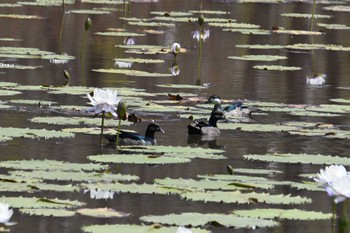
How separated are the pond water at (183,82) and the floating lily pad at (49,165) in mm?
90

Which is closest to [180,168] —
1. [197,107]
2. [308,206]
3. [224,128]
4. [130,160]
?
[130,160]

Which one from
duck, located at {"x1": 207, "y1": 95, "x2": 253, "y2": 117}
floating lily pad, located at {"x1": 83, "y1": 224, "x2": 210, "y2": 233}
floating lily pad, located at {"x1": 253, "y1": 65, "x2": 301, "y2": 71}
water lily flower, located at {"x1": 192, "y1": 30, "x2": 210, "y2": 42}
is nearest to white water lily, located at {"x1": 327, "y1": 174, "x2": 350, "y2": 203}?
floating lily pad, located at {"x1": 83, "y1": 224, "x2": 210, "y2": 233}

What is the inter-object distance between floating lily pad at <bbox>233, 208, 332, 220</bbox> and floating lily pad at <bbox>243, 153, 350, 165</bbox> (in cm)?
154

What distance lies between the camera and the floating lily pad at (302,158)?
23.9 feet

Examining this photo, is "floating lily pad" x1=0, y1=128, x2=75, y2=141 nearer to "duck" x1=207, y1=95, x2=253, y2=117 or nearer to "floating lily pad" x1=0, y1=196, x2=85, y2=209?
"duck" x1=207, y1=95, x2=253, y2=117

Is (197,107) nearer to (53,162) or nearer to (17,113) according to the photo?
(17,113)

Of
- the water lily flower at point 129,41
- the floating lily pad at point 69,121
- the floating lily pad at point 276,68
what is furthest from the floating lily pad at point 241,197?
the water lily flower at point 129,41

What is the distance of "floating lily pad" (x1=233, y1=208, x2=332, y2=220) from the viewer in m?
5.55

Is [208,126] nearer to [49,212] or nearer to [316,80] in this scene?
[49,212]

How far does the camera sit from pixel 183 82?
38.6 feet

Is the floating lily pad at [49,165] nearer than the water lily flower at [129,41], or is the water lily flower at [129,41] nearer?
the floating lily pad at [49,165]

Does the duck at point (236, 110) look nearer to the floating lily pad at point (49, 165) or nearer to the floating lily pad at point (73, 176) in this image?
the floating lily pad at point (49, 165)

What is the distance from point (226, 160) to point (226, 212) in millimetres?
1709

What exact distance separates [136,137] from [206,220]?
8.25ft
